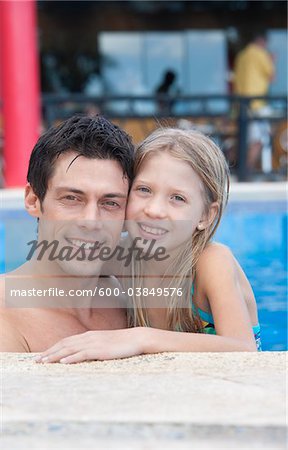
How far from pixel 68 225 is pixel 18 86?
7.81 m

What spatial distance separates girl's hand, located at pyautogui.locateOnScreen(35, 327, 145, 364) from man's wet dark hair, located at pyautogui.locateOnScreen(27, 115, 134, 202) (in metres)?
0.67

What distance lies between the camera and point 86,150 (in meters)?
2.74

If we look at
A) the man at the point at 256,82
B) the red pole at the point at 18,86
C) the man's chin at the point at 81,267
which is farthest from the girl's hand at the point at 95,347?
the man at the point at 256,82

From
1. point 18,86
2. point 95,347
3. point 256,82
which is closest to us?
point 95,347

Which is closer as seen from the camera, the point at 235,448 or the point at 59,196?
the point at 235,448

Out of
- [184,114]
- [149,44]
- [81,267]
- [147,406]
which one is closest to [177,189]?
[81,267]

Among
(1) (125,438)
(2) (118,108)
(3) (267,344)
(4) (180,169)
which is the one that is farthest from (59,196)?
(2) (118,108)

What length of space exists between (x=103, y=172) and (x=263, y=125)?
9.88 m

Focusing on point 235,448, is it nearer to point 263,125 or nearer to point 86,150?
point 86,150

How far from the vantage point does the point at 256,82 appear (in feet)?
42.3

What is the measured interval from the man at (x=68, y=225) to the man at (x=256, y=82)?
30.1ft

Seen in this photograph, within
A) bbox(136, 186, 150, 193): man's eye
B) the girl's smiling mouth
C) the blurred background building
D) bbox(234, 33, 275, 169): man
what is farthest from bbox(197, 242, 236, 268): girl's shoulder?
the blurred background building

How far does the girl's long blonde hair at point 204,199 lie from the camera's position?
9.31ft

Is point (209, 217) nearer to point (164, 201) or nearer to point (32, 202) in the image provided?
point (164, 201)
